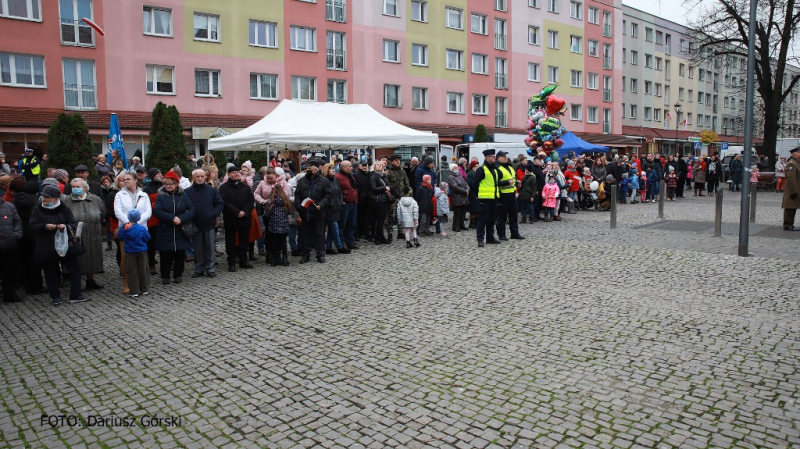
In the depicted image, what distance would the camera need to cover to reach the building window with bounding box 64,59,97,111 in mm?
27219

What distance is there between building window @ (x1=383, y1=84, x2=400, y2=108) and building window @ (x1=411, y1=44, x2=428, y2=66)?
2324mm

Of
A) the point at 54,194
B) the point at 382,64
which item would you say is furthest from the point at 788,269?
the point at 382,64

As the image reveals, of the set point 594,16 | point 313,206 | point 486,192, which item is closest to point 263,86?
point 486,192

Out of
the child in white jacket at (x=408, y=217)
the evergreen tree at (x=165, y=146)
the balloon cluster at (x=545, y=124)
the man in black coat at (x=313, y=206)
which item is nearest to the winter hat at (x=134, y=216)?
the man in black coat at (x=313, y=206)

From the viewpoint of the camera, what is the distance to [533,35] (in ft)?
156

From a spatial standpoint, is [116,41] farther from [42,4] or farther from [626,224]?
[626,224]

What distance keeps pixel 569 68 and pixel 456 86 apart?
45.0ft

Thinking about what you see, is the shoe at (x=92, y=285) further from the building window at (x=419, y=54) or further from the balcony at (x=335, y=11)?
the building window at (x=419, y=54)

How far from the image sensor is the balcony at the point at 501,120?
44.8m

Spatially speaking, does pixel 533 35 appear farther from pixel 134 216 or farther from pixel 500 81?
pixel 134 216

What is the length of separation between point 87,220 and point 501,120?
3892 centimetres

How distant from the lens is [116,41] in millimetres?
28047

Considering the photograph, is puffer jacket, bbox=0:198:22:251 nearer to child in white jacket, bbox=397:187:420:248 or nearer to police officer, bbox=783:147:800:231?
child in white jacket, bbox=397:187:420:248

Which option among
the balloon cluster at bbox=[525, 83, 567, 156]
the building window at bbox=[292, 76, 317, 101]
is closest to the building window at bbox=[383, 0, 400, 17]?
the building window at bbox=[292, 76, 317, 101]
